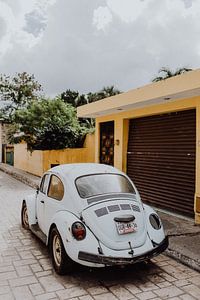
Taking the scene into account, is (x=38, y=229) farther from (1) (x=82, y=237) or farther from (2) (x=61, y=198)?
(1) (x=82, y=237)

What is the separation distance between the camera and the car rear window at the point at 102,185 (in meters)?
4.82

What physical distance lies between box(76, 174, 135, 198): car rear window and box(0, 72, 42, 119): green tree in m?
29.4

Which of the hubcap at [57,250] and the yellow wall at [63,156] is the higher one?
the yellow wall at [63,156]

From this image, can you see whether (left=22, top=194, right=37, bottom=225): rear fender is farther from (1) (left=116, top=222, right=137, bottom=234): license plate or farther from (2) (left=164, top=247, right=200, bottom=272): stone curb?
(2) (left=164, top=247, right=200, bottom=272): stone curb

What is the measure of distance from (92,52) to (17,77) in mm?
18698

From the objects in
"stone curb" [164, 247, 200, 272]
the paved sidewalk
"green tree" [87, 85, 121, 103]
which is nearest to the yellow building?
the paved sidewalk

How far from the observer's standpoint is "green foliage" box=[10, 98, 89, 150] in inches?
642

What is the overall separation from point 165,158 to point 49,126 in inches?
353

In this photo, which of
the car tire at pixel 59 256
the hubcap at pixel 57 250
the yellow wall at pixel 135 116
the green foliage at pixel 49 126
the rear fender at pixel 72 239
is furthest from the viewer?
the green foliage at pixel 49 126

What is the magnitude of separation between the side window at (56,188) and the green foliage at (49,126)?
1062 centimetres

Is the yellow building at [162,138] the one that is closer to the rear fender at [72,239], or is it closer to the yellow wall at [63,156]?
the rear fender at [72,239]

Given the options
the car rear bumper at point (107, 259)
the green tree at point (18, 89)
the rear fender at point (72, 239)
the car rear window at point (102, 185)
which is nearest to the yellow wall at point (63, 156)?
the car rear window at point (102, 185)

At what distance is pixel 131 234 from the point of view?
14.0 feet

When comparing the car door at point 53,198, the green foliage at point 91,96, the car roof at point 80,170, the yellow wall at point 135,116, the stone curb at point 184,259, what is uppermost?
the green foliage at point 91,96
